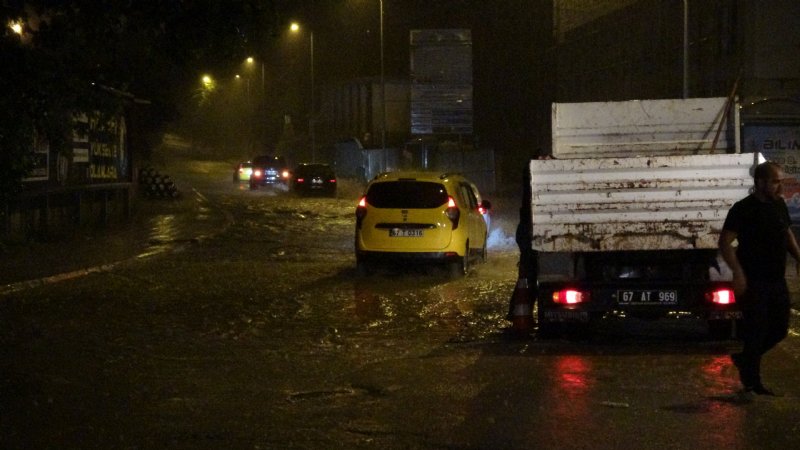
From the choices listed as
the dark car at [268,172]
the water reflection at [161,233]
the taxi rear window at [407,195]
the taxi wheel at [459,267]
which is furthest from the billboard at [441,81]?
the taxi wheel at [459,267]

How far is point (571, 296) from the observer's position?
35.1 feet

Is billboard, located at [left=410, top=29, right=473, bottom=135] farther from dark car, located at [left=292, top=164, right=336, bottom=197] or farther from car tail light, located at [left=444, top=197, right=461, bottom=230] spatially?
car tail light, located at [left=444, top=197, right=461, bottom=230]

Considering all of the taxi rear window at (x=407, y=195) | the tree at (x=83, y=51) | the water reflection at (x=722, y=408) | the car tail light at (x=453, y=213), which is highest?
→ the tree at (x=83, y=51)

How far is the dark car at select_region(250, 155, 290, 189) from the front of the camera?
51.3 metres

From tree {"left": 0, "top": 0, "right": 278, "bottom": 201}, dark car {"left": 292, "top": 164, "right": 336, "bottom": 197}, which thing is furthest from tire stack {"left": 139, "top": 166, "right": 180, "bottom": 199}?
tree {"left": 0, "top": 0, "right": 278, "bottom": 201}

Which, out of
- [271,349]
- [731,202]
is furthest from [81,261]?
[731,202]

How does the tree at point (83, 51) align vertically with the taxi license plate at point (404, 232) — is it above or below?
above

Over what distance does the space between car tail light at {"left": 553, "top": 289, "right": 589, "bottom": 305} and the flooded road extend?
1.55 feet

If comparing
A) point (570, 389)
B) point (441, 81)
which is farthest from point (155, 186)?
point (570, 389)

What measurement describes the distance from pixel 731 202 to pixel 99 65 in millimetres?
7238

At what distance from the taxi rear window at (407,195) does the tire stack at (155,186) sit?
80.8ft

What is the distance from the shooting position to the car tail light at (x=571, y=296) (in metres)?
10.7

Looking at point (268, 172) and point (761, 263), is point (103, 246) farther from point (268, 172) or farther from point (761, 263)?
point (268, 172)

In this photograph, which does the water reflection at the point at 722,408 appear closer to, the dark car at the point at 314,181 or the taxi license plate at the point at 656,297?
the taxi license plate at the point at 656,297
